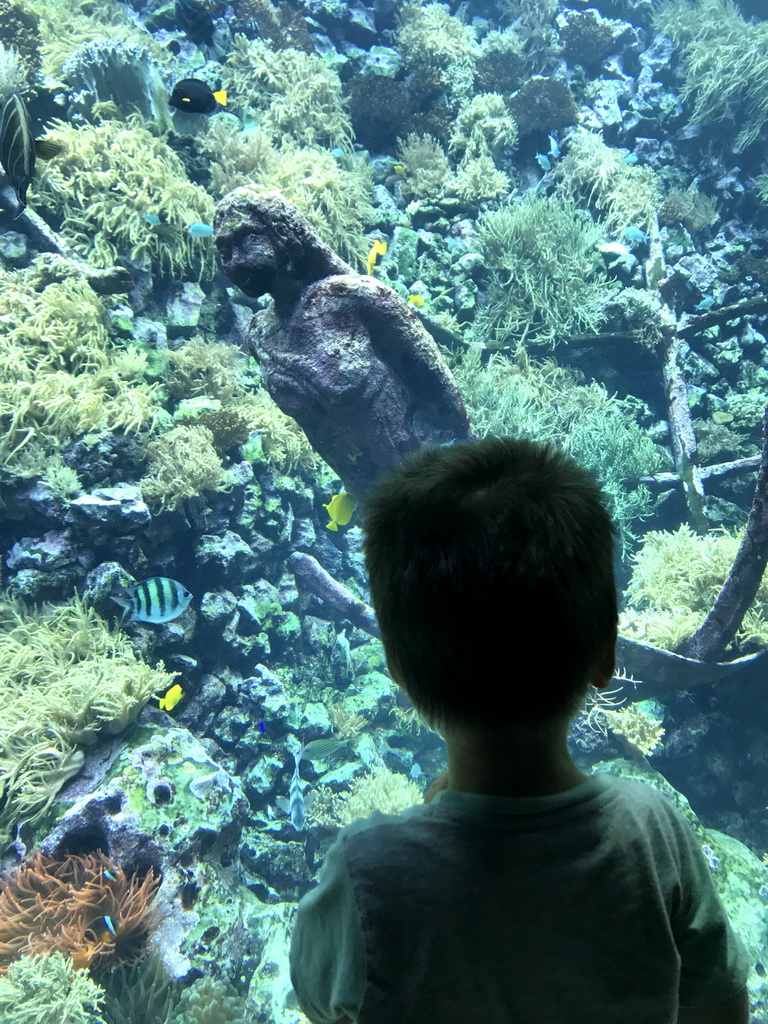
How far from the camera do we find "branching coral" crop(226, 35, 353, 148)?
818cm

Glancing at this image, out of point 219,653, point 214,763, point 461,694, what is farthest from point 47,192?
point 461,694

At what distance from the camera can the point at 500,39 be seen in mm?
10133

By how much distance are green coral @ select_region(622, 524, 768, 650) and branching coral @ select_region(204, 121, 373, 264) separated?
5.12 m

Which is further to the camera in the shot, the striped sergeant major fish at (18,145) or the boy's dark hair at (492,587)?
the striped sergeant major fish at (18,145)

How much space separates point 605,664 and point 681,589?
5432 mm

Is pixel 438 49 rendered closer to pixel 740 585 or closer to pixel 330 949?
pixel 740 585

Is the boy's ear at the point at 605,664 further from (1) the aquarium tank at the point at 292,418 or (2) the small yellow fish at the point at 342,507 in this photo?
(2) the small yellow fish at the point at 342,507

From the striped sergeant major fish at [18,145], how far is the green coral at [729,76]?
32.8 ft

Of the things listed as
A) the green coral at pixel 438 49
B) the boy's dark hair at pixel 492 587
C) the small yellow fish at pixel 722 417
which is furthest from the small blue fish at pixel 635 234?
the boy's dark hair at pixel 492 587

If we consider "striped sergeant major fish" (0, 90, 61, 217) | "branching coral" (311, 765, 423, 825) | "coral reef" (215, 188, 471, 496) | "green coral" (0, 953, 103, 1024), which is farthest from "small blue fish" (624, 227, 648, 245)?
"green coral" (0, 953, 103, 1024)

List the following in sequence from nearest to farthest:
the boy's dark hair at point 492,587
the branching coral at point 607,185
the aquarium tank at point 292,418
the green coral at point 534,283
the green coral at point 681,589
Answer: the boy's dark hair at point 492,587, the aquarium tank at point 292,418, the green coral at point 681,589, the green coral at point 534,283, the branching coral at point 607,185

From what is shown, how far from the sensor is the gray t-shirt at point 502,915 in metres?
0.69

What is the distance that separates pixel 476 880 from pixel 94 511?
454cm

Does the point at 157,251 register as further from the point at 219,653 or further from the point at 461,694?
the point at 461,694
